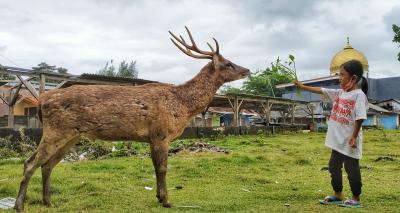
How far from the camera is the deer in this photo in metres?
5.39

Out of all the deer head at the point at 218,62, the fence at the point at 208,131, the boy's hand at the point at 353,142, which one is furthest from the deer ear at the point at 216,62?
the fence at the point at 208,131

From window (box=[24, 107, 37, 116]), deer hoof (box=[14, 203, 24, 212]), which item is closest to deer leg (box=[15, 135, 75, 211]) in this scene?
deer hoof (box=[14, 203, 24, 212])

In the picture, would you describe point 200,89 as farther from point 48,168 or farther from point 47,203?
point 47,203

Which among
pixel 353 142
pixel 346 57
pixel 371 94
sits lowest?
pixel 353 142

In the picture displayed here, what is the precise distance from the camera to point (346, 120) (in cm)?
563

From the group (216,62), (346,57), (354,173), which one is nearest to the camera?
(354,173)

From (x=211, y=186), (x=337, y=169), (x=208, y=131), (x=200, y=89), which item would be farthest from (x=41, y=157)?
(x=208, y=131)

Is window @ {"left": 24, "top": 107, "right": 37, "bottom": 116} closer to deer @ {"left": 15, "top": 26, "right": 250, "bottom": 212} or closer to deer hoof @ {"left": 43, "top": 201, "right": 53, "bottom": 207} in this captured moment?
deer @ {"left": 15, "top": 26, "right": 250, "bottom": 212}

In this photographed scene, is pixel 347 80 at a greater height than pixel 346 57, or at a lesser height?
lesser

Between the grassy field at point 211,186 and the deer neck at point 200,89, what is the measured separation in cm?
141

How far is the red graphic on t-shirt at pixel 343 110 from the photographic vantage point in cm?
563

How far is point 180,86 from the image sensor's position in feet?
21.0

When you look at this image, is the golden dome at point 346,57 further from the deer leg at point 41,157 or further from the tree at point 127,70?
the deer leg at point 41,157

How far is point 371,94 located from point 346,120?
166 feet
